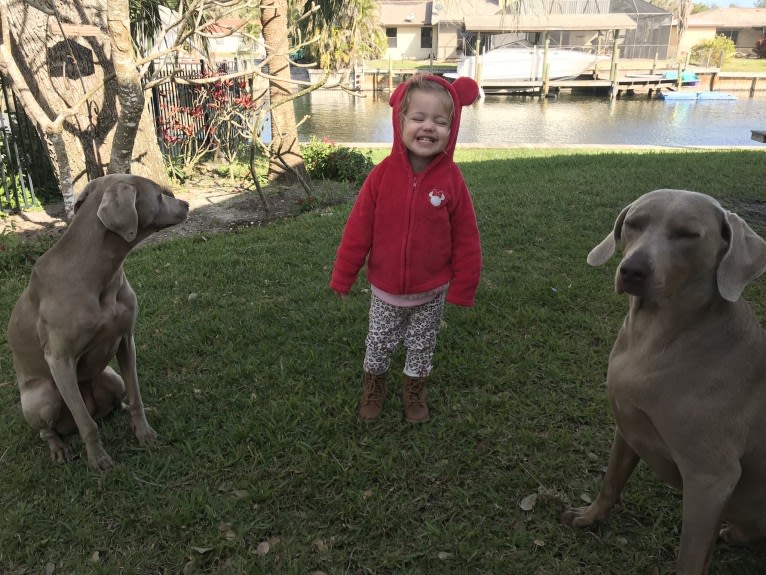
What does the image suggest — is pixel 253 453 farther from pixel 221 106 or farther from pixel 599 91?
pixel 599 91

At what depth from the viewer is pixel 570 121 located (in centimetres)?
2278

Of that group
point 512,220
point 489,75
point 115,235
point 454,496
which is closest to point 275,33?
point 512,220

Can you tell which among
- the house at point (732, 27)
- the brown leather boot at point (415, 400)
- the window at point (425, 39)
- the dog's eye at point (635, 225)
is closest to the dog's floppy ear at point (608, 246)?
the dog's eye at point (635, 225)

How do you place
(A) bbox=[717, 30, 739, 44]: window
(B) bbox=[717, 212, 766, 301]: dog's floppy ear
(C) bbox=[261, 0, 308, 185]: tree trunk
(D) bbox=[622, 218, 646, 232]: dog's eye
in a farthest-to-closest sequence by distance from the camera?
(A) bbox=[717, 30, 739, 44]: window, (C) bbox=[261, 0, 308, 185]: tree trunk, (D) bbox=[622, 218, 646, 232]: dog's eye, (B) bbox=[717, 212, 766, 301]: dog's floppy ear

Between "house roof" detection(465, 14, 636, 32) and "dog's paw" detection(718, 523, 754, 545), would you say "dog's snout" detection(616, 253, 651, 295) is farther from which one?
"house roof" detection(465, 14, 636, 32)

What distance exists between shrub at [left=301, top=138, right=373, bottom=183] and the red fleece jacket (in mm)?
6424

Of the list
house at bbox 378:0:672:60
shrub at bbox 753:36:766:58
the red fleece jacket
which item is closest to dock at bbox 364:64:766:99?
house at bbox 378:0:672:60

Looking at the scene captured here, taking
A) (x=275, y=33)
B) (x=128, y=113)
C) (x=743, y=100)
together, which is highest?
(x=275, y=33)

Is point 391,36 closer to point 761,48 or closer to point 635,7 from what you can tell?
point 635,7

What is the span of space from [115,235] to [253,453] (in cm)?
134

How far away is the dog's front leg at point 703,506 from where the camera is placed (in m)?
1.95

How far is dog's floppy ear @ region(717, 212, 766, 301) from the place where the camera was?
1896mm

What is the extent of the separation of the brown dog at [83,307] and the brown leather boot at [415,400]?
1531mm

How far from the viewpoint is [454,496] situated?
111 inches
